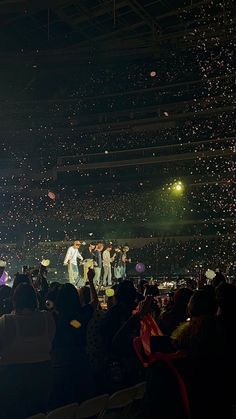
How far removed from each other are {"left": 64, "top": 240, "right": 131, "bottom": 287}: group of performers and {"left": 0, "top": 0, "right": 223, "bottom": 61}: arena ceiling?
691 cm

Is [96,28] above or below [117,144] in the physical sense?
above

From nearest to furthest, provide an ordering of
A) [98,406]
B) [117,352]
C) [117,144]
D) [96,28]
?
[98,406] < [117,352] < [96,28] < [117,144]

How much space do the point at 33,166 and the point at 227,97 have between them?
35.1 ft

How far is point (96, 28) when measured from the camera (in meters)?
21.5

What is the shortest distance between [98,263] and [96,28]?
10.2 m

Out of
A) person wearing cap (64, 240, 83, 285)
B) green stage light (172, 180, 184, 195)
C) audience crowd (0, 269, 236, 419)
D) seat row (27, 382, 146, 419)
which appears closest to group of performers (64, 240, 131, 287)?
person wearing cap (64, 240, 83, 285)

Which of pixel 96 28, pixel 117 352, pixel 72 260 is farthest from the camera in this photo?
pixel 96 28

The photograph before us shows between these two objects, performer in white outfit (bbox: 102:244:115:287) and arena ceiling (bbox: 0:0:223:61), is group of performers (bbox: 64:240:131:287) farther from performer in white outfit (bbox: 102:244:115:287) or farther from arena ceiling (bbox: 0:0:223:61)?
arena ceiling (bbox: 0:0:223:61)

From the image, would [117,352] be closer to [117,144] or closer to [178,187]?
[178,187]

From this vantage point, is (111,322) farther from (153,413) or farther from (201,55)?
(201,55)

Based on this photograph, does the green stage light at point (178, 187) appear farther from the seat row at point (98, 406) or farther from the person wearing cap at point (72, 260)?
the seat row at point (98, 406)

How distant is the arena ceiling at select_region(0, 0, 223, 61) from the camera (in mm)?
18609

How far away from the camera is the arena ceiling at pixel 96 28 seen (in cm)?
1861

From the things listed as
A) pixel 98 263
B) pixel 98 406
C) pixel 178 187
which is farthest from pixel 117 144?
pixel 98 406
